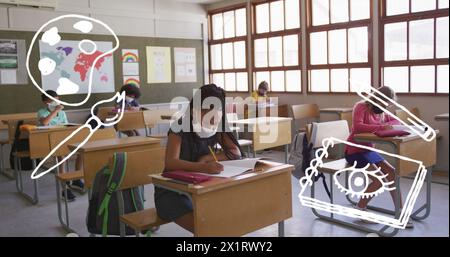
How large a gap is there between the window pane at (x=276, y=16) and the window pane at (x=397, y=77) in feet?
6.24

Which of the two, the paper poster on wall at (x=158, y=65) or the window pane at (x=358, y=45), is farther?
the paper poster on wall at (x=158, y=65)

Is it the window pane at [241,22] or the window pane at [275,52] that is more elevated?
the window pane at [241,22]

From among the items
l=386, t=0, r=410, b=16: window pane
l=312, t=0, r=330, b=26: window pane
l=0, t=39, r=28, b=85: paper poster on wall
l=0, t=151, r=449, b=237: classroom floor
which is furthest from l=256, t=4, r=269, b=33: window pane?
l=0, t=39, r=28, b=85: paper poster on wall

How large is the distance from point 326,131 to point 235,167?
1.62 metres

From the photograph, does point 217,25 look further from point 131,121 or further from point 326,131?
point 326,131

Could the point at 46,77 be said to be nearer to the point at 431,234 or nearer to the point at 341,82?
the point at 341,82

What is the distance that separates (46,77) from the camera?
Answer: 610cm

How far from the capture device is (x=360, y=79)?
5.63m

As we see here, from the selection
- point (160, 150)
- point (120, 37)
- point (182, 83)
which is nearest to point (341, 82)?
point (182, 83)

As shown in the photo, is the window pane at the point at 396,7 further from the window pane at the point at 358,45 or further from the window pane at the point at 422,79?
the window pane at the point at 422,79

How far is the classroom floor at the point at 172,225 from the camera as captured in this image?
313 cm
